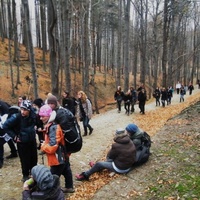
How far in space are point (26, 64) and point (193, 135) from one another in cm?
2535

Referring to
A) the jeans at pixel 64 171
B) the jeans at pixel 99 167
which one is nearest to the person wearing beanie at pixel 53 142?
the jeans at pixel 64 171

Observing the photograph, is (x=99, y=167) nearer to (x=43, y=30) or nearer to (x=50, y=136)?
(x=50, y=136)

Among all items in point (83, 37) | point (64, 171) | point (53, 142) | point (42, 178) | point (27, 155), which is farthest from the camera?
point (83, 37)

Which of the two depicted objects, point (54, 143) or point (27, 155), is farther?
point (27, 155)

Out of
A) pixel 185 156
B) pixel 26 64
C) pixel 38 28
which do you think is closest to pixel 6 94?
pixel 26 64

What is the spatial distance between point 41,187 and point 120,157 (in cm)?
274

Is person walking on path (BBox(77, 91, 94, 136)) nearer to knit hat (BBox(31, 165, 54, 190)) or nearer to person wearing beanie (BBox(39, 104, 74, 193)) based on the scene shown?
person wearing beanie (BBox(39, 104, 74, 193))

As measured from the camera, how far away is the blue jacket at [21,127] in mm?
6121

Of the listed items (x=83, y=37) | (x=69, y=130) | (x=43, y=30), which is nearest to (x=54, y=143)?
(x=69, y=130)

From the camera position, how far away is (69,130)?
5164 millimetres

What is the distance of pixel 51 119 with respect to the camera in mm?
5090

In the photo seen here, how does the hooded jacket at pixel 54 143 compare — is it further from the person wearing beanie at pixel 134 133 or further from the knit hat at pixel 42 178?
the person wearing beanie at pixel 134 133

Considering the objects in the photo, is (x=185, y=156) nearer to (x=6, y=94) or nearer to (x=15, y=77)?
(x=6, y=94)

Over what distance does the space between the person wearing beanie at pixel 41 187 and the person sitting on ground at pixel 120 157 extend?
2.49 metres
